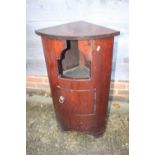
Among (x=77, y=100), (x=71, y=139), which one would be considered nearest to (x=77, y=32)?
(x=77, y=100)

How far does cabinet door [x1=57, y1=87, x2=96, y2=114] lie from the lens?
1.68 meters

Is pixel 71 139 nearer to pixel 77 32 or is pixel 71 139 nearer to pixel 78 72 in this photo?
pixel 78 72

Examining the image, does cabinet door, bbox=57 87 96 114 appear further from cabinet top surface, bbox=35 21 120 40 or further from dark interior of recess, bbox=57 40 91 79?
cabinet top surface, bbox=35 21 120 40

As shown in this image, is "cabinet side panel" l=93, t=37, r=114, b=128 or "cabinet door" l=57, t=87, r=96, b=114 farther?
"cabinet door" l=57, t=87, r=96, b=114

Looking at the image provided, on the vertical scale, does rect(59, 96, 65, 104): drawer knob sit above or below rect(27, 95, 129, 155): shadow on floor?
above

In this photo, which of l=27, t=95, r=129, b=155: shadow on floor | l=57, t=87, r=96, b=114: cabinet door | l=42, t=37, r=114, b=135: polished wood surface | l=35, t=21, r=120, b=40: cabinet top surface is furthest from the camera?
l=27, t=95, r=129, b=155: shadow on floor

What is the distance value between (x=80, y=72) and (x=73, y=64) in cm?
18

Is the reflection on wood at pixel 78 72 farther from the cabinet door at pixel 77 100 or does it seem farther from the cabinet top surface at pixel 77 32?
the cabinet top surface at pixel 77 32

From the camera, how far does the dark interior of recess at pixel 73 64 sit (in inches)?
67.4

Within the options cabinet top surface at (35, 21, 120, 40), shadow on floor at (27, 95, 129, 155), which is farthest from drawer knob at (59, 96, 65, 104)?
cabinet top surface at (35, 21, 120, 40)

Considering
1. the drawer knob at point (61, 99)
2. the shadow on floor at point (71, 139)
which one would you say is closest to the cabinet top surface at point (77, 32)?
the drawer knob at point (61, 99)

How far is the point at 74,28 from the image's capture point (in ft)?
5.44
